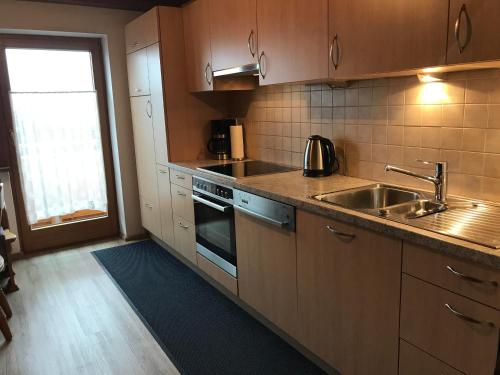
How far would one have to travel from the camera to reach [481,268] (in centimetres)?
125

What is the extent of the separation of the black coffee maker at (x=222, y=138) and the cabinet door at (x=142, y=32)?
0.84 metres

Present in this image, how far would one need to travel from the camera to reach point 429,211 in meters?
1.78

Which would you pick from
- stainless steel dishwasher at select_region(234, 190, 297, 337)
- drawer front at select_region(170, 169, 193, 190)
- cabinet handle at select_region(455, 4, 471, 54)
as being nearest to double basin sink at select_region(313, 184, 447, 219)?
stainless steel dishwasher at select_region(234, 190, 297, 337)

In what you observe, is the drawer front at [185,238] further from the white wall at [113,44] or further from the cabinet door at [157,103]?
the white wall at [113,44]

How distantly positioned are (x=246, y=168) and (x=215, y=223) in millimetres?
462

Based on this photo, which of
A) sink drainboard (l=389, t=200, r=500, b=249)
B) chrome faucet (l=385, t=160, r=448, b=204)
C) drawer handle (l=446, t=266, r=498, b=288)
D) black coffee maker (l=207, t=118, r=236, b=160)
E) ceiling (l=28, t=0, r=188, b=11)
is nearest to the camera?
drawer handle (l=446, t=266, r=498, b=288)

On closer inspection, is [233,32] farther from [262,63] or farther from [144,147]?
[144,147]

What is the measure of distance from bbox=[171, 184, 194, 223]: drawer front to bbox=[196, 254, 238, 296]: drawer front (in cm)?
33

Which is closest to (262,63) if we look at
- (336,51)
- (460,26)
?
(336,51)

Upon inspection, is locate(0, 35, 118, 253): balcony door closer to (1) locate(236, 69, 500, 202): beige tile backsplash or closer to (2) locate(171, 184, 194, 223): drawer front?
(2) locate(171, 184, 194, 223): drawer front

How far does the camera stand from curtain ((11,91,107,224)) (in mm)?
3857

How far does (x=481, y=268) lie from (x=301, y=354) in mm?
1290

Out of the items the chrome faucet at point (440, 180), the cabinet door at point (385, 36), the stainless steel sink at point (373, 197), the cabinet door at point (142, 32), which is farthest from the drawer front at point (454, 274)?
the cabinet door at point (142, 32)

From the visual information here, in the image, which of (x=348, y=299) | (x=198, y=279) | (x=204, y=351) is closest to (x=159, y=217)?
(x=198, y=279)
